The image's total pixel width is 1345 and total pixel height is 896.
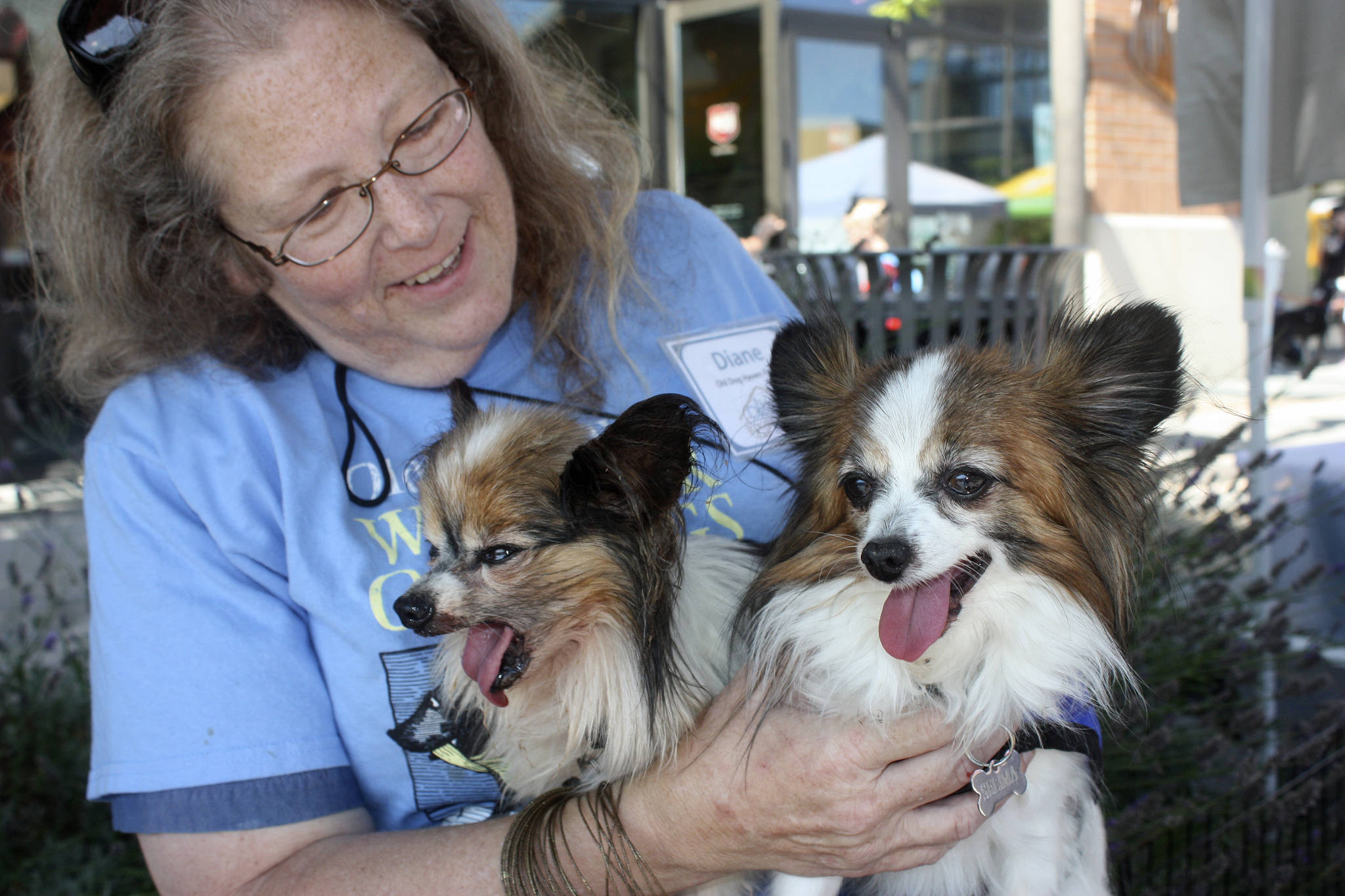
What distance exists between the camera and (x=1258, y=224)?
3504 mm

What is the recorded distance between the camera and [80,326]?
2160 mm

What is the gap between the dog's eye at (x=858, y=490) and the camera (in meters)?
1.78

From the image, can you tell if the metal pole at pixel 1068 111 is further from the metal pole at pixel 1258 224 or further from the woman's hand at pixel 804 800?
the woman's hand at pixel 804 800

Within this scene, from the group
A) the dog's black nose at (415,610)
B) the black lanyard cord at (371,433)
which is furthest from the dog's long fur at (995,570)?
the dog's black nose at (415,610)

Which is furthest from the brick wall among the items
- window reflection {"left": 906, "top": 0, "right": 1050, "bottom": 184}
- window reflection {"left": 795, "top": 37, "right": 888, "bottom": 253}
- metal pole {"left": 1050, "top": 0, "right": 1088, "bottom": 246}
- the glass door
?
metal pole {"left": 1050, "top": 0, "right": 1088, "bottom": 246}

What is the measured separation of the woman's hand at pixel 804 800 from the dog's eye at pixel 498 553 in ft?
1.43

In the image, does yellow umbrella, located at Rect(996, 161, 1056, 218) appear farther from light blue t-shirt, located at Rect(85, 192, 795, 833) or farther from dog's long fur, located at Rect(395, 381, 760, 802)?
dog's long fur, located at Rect(395, 381, 760, 802)

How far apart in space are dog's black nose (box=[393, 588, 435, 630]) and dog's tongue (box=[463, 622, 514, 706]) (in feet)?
0.36

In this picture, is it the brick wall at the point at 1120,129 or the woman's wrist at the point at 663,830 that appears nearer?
the woman's wrist at the point at 663,830

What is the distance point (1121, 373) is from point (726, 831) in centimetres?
100

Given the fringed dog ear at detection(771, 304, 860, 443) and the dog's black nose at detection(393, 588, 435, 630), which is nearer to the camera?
the dog's black nose at detection(393, 588, 435, 630)

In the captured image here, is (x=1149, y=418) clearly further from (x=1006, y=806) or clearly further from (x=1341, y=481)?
(x=1341, y=481)

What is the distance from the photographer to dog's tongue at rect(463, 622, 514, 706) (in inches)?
66.7

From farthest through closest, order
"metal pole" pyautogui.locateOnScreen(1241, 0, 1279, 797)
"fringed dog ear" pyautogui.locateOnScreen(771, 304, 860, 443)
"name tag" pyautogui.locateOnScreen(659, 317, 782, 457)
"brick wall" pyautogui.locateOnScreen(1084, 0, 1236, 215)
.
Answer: "brick wall" pyautogui.locateOnScreen(1084, 0, 1236, 215) → "metal pole" pyautogui.locateOnScreen(1241, 0, 1279, 797) → "name tag" pyautogui.locateOnScreen(659, 317, 782, 457) → "fringed dog ear" pyautogui.locateOnScreen(771, 304, 860, 443)
